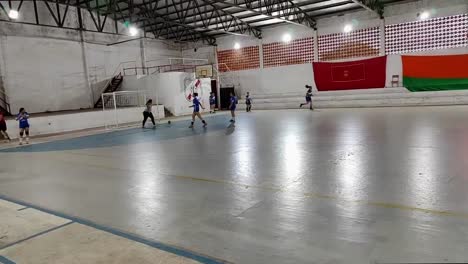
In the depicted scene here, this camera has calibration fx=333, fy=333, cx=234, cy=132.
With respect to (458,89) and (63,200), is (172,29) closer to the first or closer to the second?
(458,89)

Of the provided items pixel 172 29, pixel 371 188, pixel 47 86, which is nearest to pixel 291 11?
pixel 172 29

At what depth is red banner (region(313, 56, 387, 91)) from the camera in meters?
23.8

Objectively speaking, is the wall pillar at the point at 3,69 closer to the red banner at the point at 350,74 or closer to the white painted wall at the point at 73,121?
the white painted wall at the point at 73,121

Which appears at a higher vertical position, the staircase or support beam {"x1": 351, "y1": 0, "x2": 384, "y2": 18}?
support beam {"x1": 351, "y1": 0, "x2": 384, "y2": 18}

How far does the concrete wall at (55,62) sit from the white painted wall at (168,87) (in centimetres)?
273

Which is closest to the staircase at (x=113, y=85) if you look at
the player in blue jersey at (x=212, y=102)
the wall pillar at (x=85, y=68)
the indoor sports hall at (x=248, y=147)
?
the indoor sports hall at (x=248, y=147)

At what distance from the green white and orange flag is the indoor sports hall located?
3.3 inches

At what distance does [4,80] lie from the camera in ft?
68.6

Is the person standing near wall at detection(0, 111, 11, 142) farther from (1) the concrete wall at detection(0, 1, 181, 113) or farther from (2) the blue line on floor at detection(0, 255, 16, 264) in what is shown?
(2) the blue line on floor at detection(0, 255, 16, 264)

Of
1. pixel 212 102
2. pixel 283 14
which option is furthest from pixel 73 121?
pixel 283 14

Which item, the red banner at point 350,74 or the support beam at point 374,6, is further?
the red banner at point 350,74

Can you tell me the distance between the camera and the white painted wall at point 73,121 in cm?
1700

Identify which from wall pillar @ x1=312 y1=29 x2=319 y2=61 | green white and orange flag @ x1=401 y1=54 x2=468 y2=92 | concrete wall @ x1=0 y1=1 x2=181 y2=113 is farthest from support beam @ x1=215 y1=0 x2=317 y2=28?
concrete wall @ x1=0 y1=1 x2=181 y2=113

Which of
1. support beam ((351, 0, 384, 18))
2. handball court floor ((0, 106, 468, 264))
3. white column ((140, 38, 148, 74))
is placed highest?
support beam ((351, 0, 384, 18))
